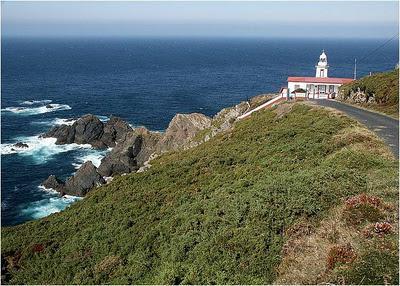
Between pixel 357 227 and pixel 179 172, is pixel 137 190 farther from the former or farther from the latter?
pixel 357 227

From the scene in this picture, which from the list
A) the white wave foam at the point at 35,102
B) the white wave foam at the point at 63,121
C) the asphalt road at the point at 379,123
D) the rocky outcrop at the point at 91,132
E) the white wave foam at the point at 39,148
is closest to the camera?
the asphalt road at the point at 379,123

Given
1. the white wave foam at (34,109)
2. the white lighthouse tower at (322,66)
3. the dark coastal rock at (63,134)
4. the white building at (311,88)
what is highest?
the white lighthouse tower at (322,66)

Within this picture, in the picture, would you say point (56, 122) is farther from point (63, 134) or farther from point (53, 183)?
point (53, 183)

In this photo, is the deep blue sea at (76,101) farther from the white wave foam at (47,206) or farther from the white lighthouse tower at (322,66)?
the white lighthouse tower at (322,66)

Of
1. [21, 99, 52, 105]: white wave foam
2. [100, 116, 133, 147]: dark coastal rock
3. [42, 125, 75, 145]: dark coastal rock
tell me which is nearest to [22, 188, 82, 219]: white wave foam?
[100, 116, 133, 147]: dark coastal rock

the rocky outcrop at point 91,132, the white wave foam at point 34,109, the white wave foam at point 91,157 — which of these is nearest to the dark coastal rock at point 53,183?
the white wave foam at point 91,157

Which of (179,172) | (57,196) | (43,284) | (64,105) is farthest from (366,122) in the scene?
(64,105)

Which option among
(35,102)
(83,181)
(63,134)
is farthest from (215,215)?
(35,102)

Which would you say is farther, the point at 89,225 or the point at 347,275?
the point at 89,225
